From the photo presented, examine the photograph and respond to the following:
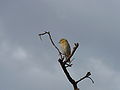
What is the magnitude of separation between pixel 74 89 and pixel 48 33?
3.75 feet

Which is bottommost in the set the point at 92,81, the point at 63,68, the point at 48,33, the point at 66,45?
the point at 92,81

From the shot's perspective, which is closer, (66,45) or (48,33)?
(48,33)

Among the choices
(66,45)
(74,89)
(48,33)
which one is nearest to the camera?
(74,89)

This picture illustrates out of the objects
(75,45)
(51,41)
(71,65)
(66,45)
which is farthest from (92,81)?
(66,45)

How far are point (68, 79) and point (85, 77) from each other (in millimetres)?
357

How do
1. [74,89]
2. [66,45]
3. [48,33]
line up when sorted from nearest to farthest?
[74,89]
[48,33]
[66,45]

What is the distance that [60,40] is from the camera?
241 inches

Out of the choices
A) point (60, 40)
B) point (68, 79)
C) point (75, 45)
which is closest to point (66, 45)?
point (60, 40)

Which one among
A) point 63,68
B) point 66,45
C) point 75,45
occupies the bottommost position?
point 63,68

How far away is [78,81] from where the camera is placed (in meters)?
4.16

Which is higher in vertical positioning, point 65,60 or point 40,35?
point 40,35

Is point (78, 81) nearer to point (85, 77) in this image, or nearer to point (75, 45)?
point (85, 77)

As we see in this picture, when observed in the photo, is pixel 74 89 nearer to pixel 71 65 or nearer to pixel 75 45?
pixel 71 65

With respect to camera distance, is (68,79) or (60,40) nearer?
(68,79)
